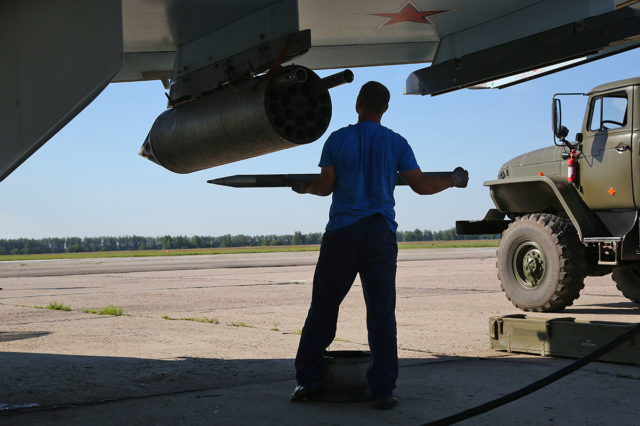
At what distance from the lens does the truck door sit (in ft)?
26.7

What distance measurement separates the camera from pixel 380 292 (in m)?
3.92

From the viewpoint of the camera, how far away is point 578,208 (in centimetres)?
846

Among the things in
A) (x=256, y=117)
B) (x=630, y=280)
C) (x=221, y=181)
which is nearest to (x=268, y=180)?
(x=221, y=181)

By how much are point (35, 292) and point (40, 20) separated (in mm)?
11093

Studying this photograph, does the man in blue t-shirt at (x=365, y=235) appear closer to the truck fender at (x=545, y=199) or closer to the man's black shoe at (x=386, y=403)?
the man's black shoe at (x=386, y=403)

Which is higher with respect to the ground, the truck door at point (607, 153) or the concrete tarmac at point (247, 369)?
the truck door at point (607, 153)

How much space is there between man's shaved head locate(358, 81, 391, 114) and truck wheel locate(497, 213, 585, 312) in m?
4.88

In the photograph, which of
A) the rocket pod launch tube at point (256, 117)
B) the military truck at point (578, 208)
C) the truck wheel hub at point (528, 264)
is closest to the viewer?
the rocket pod launch tube at point (256, 117)

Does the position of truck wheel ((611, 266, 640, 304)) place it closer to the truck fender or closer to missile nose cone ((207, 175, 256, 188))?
the truck fender

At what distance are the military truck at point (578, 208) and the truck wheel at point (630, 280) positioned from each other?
0.90 metres

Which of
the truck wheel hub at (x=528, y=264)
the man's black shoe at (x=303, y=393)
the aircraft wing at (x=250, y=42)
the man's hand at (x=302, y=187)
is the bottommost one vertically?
the man's black shoe at (x=303, y=393)

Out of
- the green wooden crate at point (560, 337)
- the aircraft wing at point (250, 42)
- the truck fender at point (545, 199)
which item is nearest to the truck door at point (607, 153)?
the truck fender at point (545, 199)

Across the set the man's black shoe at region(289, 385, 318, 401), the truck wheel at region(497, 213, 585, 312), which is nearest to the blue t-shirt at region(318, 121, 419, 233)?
the man's black shoe at region(289, 385, 318, 401)

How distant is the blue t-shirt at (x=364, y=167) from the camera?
4.00m
